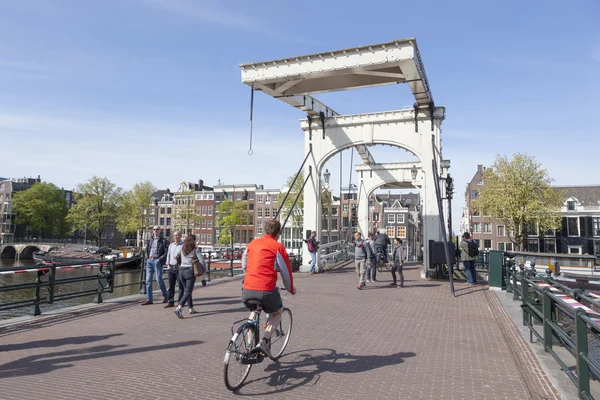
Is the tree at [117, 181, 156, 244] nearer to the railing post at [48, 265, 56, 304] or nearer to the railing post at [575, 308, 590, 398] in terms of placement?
the railing post at [48, 265, 56, 304]

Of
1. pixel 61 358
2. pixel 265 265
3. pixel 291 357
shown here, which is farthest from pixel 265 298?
pixel 61 358

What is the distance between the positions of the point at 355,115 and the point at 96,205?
4647cm

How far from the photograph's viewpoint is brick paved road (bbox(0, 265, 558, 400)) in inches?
163

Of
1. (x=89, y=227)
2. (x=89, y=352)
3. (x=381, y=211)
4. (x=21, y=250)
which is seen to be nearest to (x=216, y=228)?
(x=89, y=227)

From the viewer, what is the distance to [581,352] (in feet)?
11.9

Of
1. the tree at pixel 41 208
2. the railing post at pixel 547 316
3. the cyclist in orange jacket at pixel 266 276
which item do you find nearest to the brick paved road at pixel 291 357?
the railing post at pixel 547 316

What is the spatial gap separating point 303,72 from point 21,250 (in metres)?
62.6

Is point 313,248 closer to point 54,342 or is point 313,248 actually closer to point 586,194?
point 54,342

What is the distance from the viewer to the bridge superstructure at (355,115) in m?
12.8

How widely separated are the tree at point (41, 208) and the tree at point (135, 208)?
18.0m

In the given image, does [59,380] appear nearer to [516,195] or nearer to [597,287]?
[597,287]

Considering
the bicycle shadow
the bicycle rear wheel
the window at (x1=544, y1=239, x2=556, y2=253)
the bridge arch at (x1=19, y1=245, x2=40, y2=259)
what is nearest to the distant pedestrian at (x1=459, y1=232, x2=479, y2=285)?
the bicycle shadow

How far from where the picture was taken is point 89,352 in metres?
5.36

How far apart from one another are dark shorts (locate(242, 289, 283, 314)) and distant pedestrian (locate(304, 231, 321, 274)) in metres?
11.1
